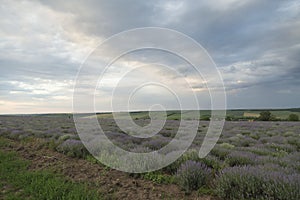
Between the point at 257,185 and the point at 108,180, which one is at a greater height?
the point at 257,185

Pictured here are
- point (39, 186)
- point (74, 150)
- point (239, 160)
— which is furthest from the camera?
point (74, 150)

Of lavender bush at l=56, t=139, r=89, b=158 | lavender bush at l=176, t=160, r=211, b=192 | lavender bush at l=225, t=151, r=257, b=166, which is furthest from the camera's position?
lavender bush at l=56, t=139, r=89, b=158

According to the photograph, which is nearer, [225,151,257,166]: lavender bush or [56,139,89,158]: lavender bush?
[225,151,257,166]: lavender bush

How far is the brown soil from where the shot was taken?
14.0ft

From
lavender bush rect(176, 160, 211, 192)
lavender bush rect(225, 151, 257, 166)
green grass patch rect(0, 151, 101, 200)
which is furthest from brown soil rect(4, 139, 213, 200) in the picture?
lavender bush rect(225, 151, 257, 166)

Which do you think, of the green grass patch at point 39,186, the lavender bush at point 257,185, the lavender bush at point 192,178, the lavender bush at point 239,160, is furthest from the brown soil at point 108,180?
the lavender bush at point 239,160

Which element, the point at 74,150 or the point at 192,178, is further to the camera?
the point at 74,150

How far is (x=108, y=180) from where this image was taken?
17.0 feet

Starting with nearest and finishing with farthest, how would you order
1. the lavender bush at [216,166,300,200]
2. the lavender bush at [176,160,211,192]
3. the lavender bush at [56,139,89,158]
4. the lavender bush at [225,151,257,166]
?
the lavender bush at [216,166,300,200] < the lavender bush at [176,160,211,192] < the lavender bush at [225,151,257,166] < the lavender bush at [56,139,89,158]

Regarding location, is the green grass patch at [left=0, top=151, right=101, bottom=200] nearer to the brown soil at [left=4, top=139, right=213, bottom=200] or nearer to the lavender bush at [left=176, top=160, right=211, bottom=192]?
the brown soil at [left=4, top=139, right=213, bottom=200]

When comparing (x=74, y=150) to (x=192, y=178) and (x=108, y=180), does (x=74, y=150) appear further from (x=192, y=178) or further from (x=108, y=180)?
(x=192, y=178)

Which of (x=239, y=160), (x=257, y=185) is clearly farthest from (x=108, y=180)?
(x=239, y=160)

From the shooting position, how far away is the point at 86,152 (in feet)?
26.4

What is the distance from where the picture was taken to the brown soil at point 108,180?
428cm
